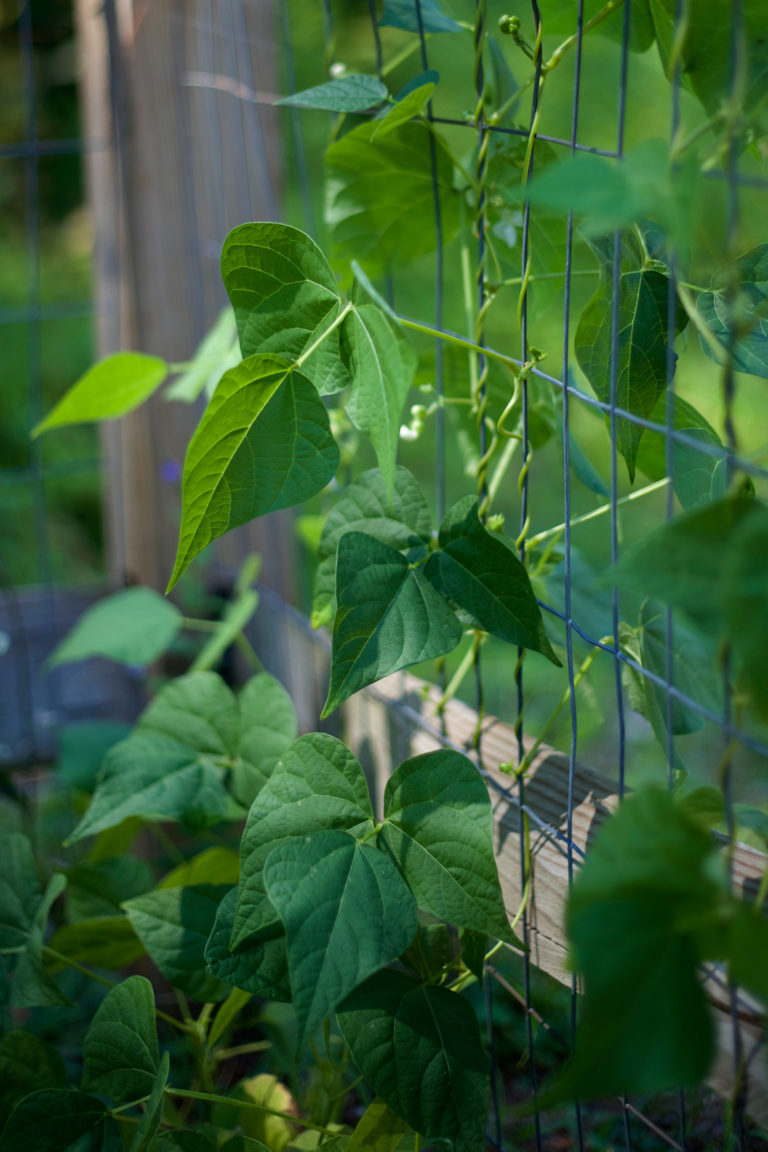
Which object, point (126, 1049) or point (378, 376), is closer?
point (378, 376)

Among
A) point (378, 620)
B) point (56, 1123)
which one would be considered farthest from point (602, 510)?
point (56, 1123)

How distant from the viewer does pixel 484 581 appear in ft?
1.73

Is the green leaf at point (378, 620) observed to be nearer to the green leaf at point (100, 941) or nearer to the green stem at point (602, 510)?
the green stem at point (602, 510)

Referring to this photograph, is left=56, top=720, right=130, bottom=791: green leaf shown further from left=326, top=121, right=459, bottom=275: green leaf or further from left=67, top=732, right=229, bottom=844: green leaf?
left=326, top=121, right=459, bottom=275: green leaf

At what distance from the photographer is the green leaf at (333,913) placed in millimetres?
444

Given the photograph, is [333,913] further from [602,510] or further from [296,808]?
[602,510]

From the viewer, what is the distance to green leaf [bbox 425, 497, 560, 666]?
0.51 metres

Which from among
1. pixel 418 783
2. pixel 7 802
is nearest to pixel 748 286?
pixel 418 783

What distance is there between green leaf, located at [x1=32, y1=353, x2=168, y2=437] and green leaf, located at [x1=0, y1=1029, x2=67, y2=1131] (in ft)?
1.64

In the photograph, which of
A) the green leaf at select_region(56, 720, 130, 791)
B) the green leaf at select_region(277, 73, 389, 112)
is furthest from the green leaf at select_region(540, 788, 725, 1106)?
A: the green leaf at select_region(56, 720, 130, 791)

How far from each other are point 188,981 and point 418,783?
0.26 metres

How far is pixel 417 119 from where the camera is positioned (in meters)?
0.63

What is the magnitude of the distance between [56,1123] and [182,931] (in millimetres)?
141

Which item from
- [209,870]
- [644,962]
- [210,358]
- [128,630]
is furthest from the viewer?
[128,630]
